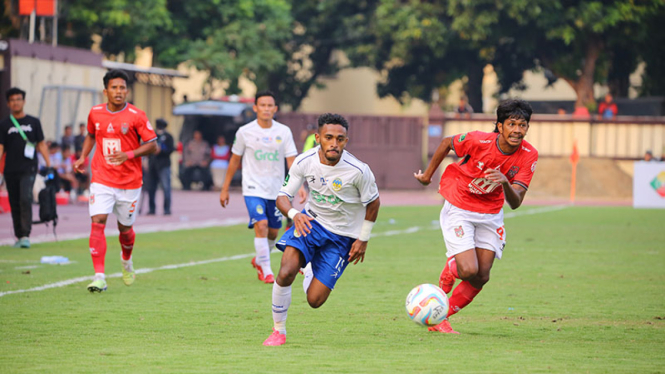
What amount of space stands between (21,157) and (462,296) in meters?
8.80

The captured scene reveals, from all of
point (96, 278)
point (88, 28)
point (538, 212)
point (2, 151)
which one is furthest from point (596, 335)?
point (88, 28)

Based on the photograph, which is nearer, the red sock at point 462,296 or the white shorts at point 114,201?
the red sock at point 462,296

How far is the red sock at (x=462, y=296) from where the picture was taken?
8.72 meters

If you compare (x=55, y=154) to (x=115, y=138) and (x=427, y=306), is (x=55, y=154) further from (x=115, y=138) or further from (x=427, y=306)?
(x=427, y=306)

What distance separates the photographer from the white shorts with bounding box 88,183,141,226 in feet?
36.2

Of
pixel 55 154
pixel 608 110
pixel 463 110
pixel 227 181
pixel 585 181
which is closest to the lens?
pixel 227 181

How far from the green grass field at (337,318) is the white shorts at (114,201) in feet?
2.64

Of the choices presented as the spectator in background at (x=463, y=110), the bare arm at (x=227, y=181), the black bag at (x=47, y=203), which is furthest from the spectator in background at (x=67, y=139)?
the spectator in background at (x=463, y=110)

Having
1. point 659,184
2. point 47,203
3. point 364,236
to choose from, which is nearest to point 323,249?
point 364,236

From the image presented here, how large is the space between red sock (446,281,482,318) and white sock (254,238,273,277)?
375 centimetres

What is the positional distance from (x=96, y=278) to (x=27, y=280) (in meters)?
1.40

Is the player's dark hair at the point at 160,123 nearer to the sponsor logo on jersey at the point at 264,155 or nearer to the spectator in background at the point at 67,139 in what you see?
the spectator in background at the point at 67,139

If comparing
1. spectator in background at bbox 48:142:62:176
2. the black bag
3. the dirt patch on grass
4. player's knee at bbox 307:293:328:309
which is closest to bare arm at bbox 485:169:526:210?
player's knee at bbox 307:293:328:309

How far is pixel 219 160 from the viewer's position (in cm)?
3525
